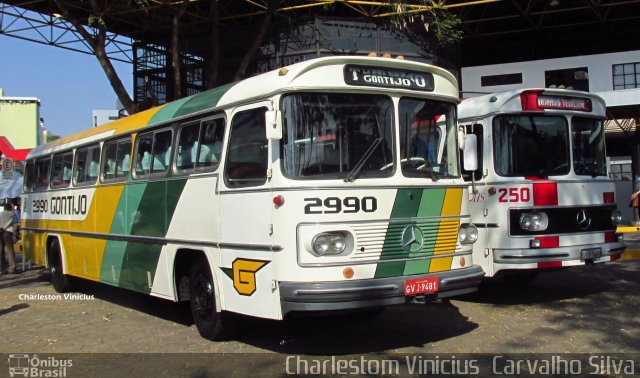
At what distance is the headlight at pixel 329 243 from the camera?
527cm

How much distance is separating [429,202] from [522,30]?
2039cm

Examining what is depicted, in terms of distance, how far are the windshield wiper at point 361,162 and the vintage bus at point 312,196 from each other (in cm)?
1

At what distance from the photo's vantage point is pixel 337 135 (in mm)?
5512

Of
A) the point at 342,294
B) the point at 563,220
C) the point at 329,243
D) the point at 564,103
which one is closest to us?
the point at 342,294

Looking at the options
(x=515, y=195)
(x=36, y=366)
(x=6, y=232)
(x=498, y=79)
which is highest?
(x=498, y=79)

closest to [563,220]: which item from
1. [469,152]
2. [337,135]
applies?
[469,152]

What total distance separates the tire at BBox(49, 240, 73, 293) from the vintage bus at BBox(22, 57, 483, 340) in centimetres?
397

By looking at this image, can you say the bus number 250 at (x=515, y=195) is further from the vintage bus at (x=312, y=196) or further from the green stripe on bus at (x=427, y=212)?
the green stripe on bus at (x=427, y=212)

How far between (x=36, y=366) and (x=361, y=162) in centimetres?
390

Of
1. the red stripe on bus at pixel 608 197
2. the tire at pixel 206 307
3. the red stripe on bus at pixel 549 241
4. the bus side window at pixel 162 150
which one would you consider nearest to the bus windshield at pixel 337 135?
the tire at pixel 206 307

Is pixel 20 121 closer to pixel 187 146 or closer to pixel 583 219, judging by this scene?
pixel 187 146

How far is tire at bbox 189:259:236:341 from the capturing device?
642 centimetres

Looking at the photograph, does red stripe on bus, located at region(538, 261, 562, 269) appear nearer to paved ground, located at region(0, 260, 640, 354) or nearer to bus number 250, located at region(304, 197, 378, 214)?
paved ground, located at region(0, 260, 640, 354)

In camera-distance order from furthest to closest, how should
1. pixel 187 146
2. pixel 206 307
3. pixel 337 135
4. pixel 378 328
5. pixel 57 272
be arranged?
pixel 57 272
pixel 378 328
pixel 187 146
pixel 206 307
pixel 337 135
